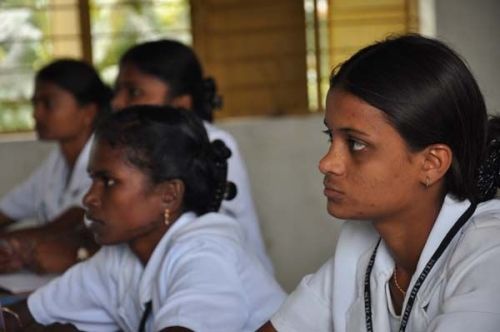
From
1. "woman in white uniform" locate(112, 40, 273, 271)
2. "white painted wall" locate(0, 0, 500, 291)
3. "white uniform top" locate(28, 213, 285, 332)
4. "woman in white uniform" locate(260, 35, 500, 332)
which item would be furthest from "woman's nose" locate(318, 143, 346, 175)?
"white painted wall" locate(0, 0, 500, 291)

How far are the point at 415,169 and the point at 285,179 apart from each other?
2.80m

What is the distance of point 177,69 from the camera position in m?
3.47

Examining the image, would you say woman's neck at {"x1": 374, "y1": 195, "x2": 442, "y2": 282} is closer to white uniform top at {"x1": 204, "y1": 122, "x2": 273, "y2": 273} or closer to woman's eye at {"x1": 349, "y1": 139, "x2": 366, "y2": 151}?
woman's eye at {"x1": 349, "y1": 139, "x2": 366, "y2": 151}

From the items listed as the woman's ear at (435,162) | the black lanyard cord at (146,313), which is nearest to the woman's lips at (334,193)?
the woman's ear at (435,162)

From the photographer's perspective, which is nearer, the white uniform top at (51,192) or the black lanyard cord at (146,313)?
the black lanyard cord at (146,313)

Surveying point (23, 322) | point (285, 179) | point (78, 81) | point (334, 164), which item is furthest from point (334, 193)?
point (285, 179)

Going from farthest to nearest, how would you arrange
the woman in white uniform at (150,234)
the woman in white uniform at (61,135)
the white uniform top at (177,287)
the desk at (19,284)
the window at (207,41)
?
the window at (207,41), the woman in white uniform at (61,135), the desk at (19,284), the woman in white uniform at (150,234), the white uniform top at (177,287)

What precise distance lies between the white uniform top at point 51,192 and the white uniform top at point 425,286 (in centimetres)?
158

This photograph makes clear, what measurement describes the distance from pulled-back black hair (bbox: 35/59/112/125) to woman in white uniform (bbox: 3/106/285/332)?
4.58 ft

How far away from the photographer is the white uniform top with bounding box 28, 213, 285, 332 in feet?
6.80

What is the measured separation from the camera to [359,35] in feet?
14.9

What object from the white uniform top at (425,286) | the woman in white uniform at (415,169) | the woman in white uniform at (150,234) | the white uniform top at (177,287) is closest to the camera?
the white uniform top at (425,286)

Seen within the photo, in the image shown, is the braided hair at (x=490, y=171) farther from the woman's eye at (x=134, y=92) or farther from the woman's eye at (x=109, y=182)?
the woman's eye at (x=134, y=92)

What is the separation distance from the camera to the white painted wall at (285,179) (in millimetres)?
4453
